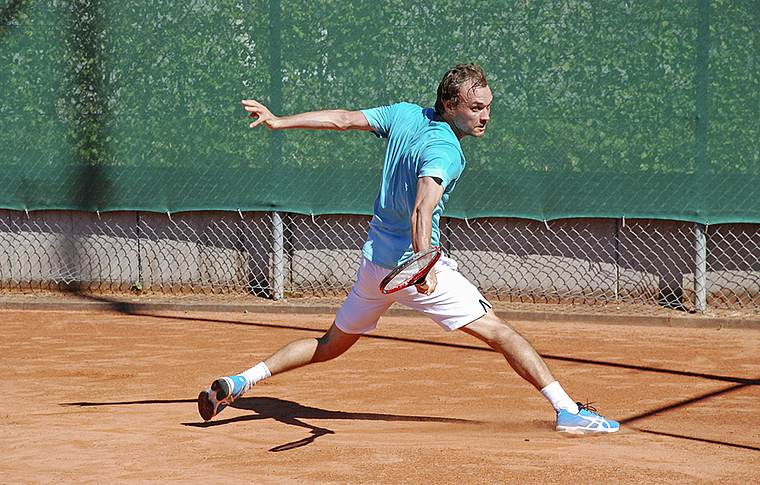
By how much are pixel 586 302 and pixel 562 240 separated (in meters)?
0.56

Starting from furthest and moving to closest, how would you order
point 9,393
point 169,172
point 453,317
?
point 169,172
point 9,393
point 453,317

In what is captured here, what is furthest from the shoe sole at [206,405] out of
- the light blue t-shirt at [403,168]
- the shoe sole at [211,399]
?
the light blue t-shirt at [403,168]

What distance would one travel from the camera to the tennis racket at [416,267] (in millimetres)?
3025

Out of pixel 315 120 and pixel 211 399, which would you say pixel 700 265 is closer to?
pixel 315 120

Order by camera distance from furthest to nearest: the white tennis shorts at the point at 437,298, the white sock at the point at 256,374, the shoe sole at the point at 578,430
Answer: the white sock at the point at 256,374 < the shoe sole at the point at 578,430 < the white tennis shorts at the point at 437,298

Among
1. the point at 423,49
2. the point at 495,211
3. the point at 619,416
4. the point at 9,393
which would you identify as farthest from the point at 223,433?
the point at 423,49

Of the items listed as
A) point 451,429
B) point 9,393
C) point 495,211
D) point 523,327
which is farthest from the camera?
point 495,211

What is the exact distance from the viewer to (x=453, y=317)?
140 inches

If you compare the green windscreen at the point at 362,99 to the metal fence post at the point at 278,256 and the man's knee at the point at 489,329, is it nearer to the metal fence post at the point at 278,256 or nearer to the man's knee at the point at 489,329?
the metal fence post at the point at 278,256

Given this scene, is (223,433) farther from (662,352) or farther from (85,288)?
(85,288)

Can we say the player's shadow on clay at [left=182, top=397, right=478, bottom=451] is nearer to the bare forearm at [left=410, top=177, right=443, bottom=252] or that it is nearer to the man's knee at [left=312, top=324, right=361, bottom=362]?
the man's knee at [left=312, top=324, right=361, bottom=362]

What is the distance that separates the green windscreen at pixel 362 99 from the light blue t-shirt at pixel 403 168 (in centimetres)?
342

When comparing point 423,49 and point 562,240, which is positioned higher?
point 423,49

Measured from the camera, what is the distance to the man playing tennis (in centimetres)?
340
